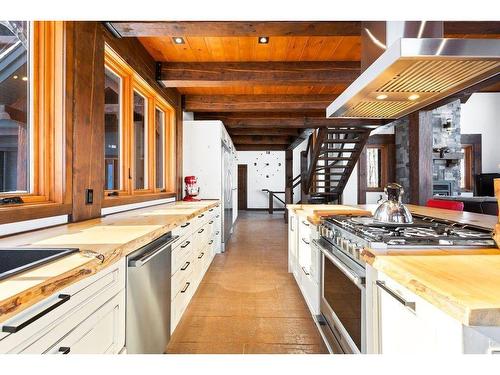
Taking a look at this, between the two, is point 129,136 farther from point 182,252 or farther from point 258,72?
point 258,72

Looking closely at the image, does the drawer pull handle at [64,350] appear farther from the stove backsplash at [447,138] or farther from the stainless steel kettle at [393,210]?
the stove backsplash at [447,138]

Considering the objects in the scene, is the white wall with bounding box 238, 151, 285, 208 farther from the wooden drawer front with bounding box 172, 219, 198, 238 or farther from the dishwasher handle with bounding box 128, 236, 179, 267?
the dishwasher handle with bounding box 128, 236, 179, 267

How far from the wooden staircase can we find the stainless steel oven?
15.2 ft

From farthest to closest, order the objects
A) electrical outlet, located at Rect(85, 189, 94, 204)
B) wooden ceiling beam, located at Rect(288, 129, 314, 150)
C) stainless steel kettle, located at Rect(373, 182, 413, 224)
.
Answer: wooden ceiling beam, located at Rect(288, 129, 314, 150), electrical outlet, located at Rect(85, 189, 94, 204), stainless steel kettle, located at Rect(373, 182, 413, 224)

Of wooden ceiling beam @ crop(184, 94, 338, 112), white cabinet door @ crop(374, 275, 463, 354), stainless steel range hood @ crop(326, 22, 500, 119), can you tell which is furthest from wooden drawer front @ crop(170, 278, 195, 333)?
wooden ceiling beam @ crop(184, 94, 338, 112)

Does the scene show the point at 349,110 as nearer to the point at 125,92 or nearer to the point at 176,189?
the point at 125,92

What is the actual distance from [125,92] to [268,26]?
5.06 feet

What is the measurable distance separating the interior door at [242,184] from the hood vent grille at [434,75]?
10.4 meters

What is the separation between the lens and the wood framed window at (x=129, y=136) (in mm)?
2730

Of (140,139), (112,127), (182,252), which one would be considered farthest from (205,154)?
(182,252)

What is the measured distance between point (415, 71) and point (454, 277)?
1122 millimetres

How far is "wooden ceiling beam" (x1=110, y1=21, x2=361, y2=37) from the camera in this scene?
7.75 feet
